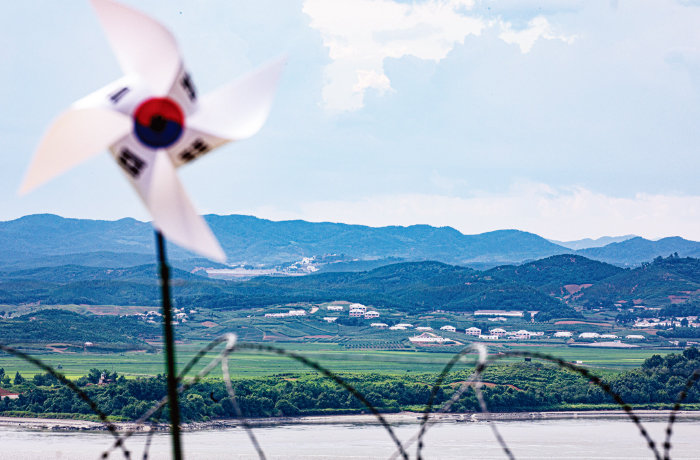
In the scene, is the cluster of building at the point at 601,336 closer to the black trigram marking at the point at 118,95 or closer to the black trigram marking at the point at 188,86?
the black trigram marking at the point at 188,86

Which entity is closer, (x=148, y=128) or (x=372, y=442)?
(x=148, y=128)

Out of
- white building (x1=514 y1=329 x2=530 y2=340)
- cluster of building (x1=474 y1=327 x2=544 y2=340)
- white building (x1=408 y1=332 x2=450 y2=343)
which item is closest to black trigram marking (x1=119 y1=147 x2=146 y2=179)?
white building (x1=408 y1=332 x2=450 y2=343)

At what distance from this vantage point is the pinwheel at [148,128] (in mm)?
6852

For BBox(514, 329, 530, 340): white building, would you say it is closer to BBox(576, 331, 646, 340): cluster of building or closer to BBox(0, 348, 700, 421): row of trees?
BBox(576, 331, 646, 340): cluster of building

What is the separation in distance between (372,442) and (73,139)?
69261 mm

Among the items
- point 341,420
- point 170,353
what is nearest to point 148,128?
point 170,353

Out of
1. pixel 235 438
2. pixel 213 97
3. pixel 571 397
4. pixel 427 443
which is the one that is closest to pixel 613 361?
pixel 571 397

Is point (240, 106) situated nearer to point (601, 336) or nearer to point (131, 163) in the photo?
point (131, 163)

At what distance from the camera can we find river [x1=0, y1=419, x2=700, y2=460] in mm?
66625

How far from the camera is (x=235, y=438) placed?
248 ft

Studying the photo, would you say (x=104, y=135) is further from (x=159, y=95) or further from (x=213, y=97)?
(x=213, y=97)

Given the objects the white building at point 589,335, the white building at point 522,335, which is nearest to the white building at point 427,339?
the white building at point 522,335

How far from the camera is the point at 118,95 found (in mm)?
7035

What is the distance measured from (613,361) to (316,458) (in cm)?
8298
